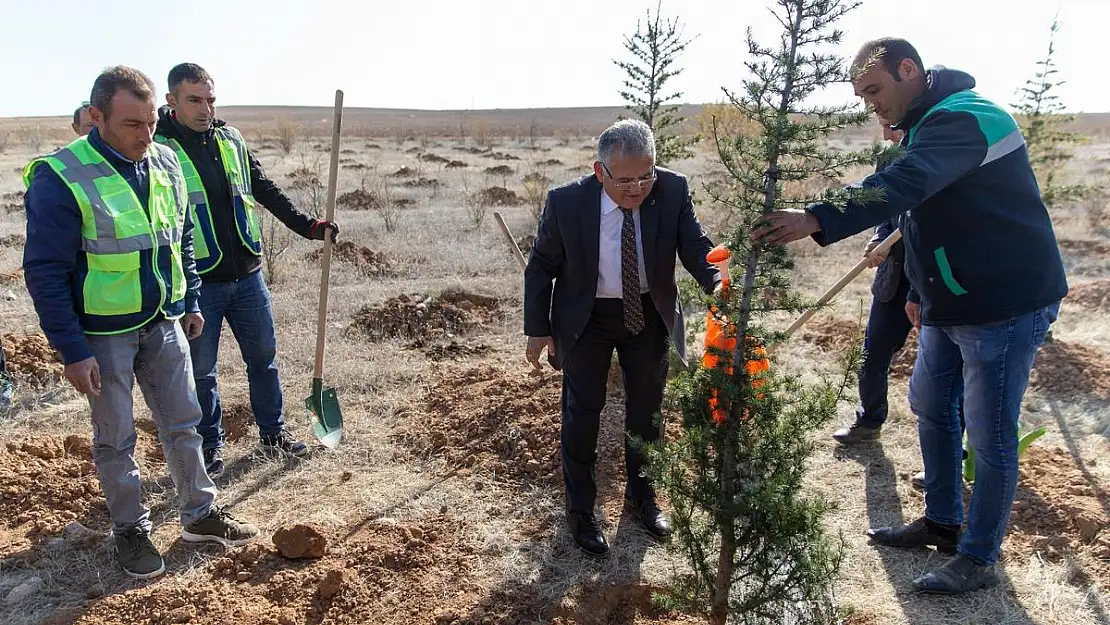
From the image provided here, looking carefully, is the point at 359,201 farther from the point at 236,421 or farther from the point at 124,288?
the point at 124,288

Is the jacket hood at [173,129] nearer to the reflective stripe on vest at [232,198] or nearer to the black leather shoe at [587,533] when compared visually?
the reflective stripe on vest at [232,198]

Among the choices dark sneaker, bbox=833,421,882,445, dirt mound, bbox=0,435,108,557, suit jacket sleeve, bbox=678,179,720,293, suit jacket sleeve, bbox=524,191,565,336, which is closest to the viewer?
suit jacket sleeve, bbox=678,179,720,293

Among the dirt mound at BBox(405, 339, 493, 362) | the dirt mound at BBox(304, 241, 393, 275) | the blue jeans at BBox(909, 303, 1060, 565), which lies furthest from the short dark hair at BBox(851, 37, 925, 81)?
the dirt mound at BBox(304, 241, 393, 275)

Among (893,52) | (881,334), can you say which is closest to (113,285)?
(893,52)

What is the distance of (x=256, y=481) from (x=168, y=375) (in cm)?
115

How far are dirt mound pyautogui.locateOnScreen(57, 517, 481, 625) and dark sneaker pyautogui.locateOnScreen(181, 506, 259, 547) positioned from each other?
147 mm

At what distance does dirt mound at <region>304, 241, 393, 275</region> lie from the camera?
28.0 ft

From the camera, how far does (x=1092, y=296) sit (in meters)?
6.79

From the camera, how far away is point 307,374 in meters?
5.37

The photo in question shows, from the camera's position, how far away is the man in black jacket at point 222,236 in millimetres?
3434

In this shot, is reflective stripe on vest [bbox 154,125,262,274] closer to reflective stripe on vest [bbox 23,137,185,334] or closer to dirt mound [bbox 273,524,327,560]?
reflective stripe on vest [bbox 23,137,185,334]

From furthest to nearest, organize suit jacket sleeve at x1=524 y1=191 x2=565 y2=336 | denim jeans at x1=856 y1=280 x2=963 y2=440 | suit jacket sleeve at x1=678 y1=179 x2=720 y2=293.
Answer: denim jeans at x1=856 y1=280 x2=963 y2=440 < suit jacket sleeve at x1=524 y1=191 x2=565 y2=336 < suit jacket sleeve at x1=678 y1=179 x2=720 y2=293

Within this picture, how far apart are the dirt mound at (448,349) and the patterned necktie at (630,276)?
3.04 m

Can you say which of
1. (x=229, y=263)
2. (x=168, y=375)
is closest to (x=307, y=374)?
(x=229, y=263)
